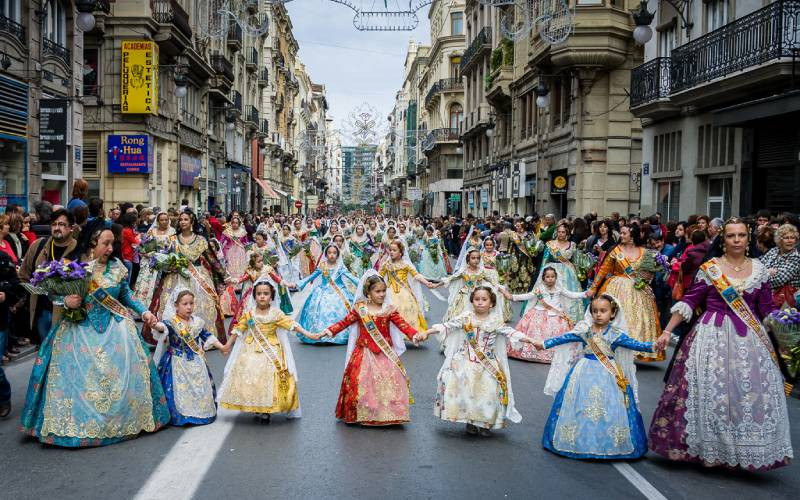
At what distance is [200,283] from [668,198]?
1537 cm

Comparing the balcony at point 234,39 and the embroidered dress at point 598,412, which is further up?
the balcony at point 234,39

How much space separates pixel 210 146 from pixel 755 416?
39.7 metres

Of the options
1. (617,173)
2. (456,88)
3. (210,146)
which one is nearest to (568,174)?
(617,173)

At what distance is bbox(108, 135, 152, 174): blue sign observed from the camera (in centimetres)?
2892

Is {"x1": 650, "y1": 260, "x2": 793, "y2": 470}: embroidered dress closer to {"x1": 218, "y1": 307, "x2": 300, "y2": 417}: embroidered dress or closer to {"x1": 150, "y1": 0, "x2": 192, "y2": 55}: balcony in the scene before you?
{"x1": 218, "y1": 307, "x2": 300, "y2": 417}: embroidered dress

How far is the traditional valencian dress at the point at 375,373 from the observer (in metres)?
7.61

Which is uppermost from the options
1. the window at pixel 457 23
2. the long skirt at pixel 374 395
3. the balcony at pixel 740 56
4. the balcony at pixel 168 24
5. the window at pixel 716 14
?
the window at pixel 457 23

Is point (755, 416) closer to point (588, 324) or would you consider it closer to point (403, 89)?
point (588, 324)

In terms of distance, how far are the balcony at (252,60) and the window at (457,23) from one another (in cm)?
1819

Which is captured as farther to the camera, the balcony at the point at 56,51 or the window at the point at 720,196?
the balcony at the point at 56,51

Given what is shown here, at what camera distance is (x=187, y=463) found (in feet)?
20.9

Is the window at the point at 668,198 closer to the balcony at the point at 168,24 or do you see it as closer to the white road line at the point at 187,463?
the white road line at the point at 187,463

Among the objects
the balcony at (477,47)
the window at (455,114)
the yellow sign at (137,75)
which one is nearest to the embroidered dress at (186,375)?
the yellow sign at (137,75)

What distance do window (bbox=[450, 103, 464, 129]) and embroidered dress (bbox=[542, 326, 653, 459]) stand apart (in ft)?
207
